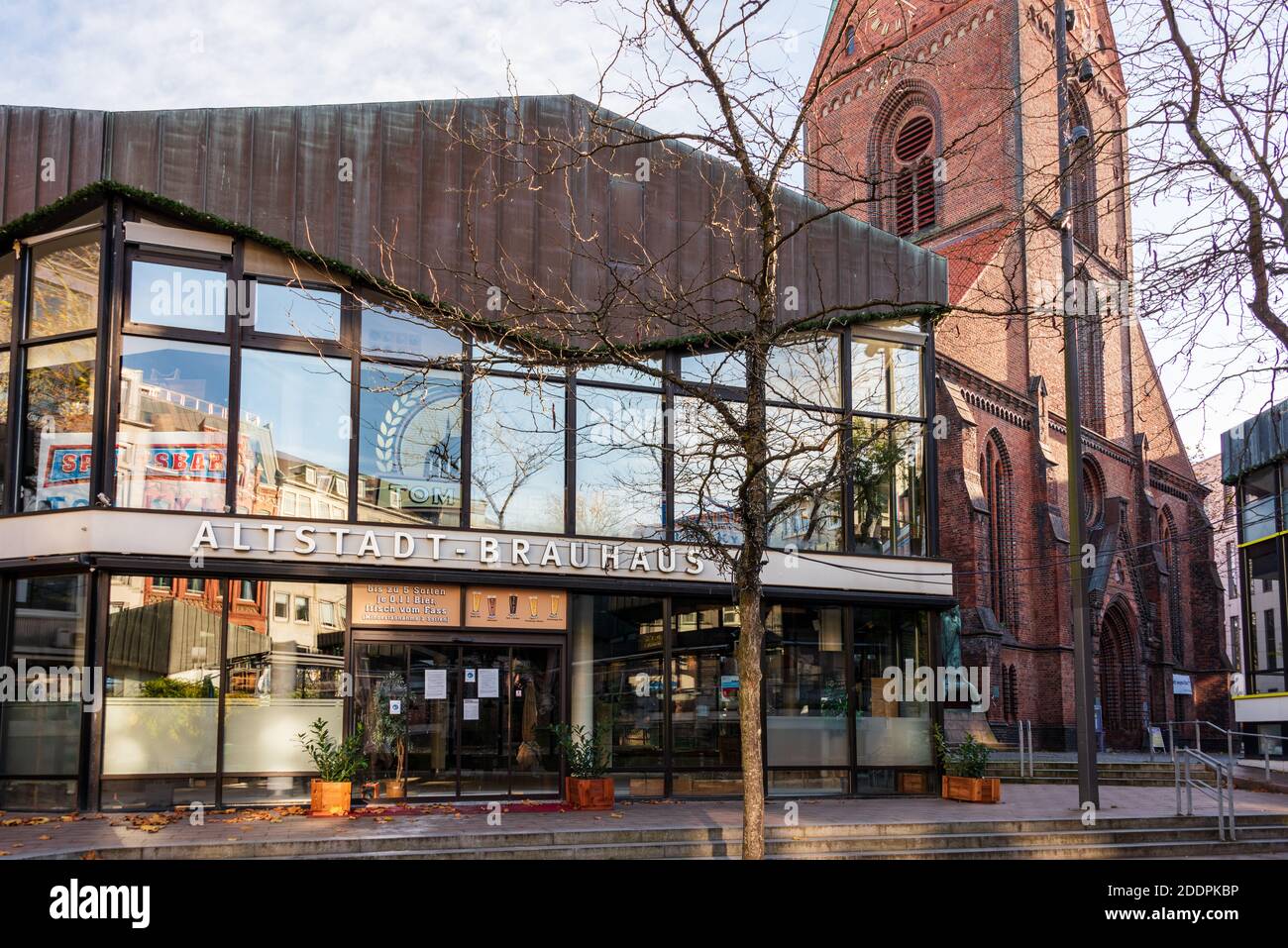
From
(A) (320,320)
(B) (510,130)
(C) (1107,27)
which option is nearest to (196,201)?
(A) (320,320)

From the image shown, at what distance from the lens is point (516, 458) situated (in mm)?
17516

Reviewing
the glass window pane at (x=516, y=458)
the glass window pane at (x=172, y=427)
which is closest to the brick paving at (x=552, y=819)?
the glass window pane at (x=172, y=427)

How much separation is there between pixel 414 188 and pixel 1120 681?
28331mm

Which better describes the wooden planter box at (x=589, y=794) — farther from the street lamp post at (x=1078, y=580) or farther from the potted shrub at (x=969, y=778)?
the street lamp post at (x=1078, y=580)

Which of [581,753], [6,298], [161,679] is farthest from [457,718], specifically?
[6,298]

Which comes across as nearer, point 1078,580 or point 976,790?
point 1078,580

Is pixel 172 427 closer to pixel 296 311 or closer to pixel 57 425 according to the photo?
pixel 57 425

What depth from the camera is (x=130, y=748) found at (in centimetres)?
1494

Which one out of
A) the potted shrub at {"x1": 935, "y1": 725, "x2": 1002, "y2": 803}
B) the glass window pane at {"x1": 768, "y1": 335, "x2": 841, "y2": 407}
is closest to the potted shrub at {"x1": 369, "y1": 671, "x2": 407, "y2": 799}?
the glass window pane at {"x1": 768, "y1": 335, "x2": 841, "y2": 407}

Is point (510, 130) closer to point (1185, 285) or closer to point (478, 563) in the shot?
point (478, 563)

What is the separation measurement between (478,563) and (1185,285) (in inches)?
410

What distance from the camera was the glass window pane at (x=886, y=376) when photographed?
19.9 m

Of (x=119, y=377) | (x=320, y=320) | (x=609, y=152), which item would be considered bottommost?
(x=119, y=377)

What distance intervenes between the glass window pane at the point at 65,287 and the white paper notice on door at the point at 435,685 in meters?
6.45
